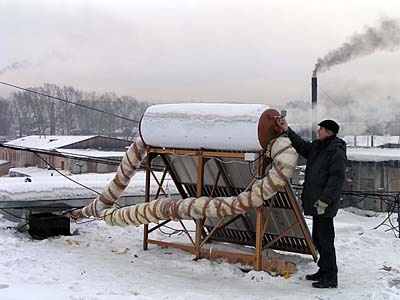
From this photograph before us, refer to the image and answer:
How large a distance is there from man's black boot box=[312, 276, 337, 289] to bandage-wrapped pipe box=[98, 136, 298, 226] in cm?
129

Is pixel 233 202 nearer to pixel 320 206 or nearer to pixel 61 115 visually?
pixel 320 206

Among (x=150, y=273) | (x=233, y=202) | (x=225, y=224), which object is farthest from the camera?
(x=225, y=224)

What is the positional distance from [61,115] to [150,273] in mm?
72606

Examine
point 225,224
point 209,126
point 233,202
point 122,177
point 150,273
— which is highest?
point 209,126

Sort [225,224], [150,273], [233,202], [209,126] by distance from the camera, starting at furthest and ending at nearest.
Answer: [225,224] < [209,126] < [233,202] < [150,273]

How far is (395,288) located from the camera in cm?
628

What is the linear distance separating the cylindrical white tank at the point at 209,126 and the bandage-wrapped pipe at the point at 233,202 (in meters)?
0.31

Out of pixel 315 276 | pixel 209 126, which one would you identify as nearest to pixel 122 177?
pixel 209 126

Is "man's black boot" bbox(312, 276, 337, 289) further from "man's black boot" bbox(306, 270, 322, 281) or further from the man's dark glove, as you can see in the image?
the man's dark glove

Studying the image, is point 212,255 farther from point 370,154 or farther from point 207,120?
point 370,154

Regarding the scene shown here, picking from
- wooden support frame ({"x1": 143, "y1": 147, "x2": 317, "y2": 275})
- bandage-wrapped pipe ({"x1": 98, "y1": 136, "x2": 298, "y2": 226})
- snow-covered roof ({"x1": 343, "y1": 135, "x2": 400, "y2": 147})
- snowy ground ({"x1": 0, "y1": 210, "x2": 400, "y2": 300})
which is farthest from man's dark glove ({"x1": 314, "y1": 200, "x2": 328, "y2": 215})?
snow-covered roof ({"x1": 343, "y1": 135, "x2": 400, "y2": 147})

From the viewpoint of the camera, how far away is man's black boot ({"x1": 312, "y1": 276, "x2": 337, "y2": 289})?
20.8 feet

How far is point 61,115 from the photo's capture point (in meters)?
76.3

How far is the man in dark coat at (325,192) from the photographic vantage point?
20.7 feet
